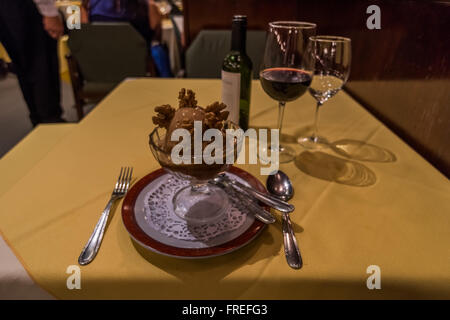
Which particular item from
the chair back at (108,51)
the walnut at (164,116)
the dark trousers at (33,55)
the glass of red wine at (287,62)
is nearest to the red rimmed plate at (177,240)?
the walnut at (164,116)

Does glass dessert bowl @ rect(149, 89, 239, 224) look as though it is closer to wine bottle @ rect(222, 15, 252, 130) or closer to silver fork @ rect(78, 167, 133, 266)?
silver fork @ rect(78, 167, 133, 266)

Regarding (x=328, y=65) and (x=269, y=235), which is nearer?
(x=269, y=235)

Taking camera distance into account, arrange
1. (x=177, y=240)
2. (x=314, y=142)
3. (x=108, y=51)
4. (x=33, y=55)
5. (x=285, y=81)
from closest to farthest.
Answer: (x=177, y=240) < (x=285, y=81) < (x=314, y=142) < (x=108, y=51) < (x=33, y=55)

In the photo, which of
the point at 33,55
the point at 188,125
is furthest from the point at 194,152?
the point at 33,55

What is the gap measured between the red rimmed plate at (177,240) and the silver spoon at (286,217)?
0.05 m

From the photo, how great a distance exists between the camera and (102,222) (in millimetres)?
528

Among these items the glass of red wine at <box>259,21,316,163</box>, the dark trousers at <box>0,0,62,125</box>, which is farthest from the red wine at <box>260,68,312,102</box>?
the dark trousers at <box>0,0,62,125</box>

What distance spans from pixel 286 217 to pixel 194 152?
7.8 inches

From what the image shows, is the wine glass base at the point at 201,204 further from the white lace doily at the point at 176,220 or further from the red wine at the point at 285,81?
the red wine at the point at 285,81

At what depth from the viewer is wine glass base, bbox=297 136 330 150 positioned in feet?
A: 2.65

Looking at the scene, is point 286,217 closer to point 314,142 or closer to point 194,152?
point 194,152

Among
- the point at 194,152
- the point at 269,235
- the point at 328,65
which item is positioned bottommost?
the point at 269,235

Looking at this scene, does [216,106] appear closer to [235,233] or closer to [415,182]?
[235,233]

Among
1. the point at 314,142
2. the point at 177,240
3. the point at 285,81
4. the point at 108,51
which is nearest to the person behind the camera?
the point at 177,240
